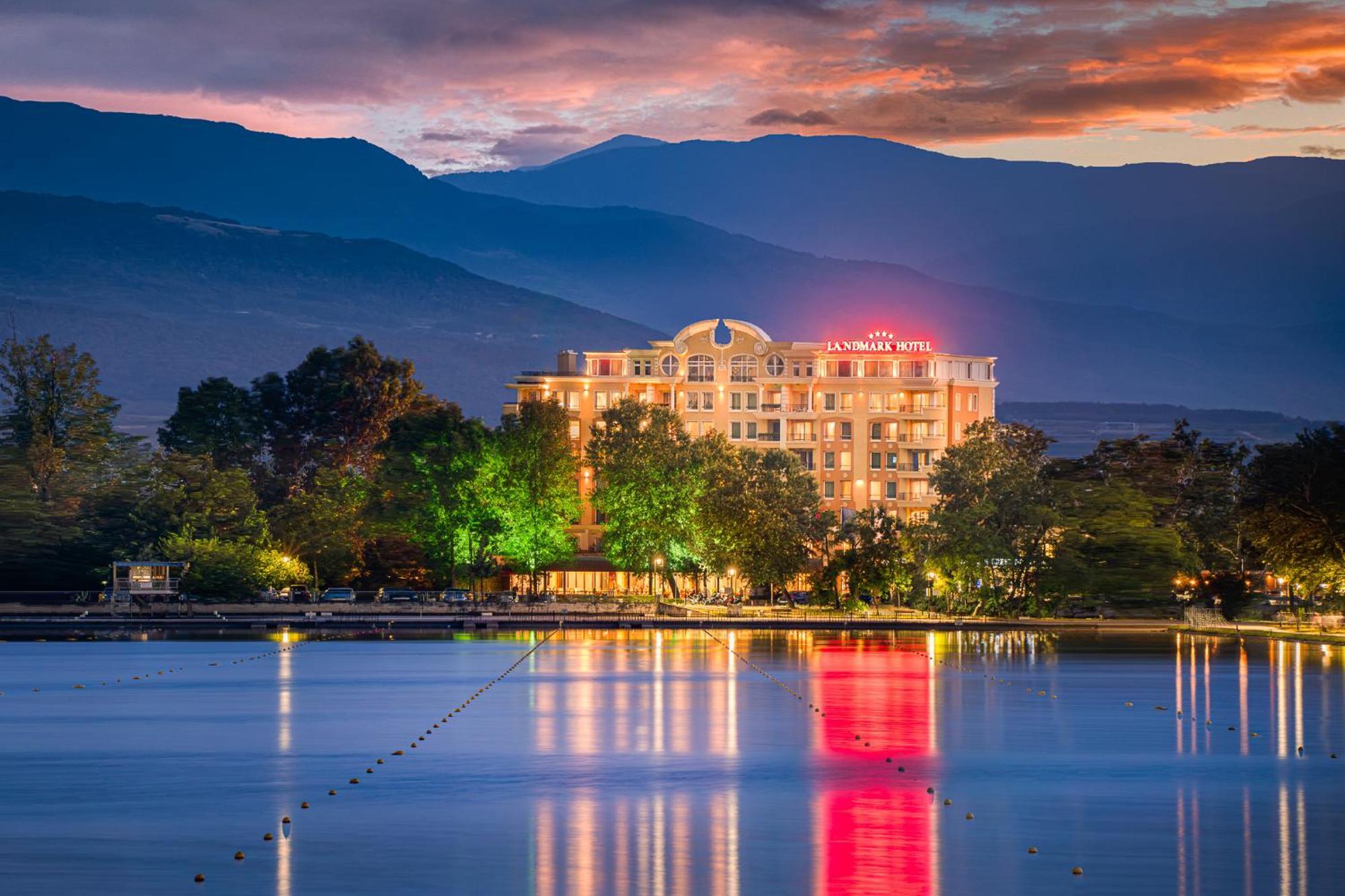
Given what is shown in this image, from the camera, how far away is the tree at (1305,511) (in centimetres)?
10800

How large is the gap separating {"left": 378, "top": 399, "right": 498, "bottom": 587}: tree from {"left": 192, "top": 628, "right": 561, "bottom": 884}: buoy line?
2212 inches

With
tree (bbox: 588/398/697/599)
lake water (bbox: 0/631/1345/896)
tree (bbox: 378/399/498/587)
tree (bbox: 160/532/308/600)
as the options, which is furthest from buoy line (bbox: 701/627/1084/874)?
tree (bbox: 378/399/498/587)

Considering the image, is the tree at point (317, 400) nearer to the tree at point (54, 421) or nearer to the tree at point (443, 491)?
the tree at point (443, 491)

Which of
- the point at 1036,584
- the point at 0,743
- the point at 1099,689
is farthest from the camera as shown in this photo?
the point at 1036,584

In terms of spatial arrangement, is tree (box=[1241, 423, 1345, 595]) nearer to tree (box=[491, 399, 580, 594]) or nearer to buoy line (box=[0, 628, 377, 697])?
buoy line (box=[0, 628, 377, 697])

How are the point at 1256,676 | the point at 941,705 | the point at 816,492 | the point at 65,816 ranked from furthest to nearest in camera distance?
the point at 816,492, the point at 1256,676, the point at 941,705, the point at 65,816

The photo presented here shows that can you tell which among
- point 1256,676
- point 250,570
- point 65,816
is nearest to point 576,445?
point 250,570

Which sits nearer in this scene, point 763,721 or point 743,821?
point 743,821

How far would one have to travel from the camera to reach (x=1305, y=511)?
10962 centimetres

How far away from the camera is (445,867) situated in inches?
1196

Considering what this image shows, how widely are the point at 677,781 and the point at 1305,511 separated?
76784mm

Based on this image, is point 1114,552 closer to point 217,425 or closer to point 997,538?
point 997,538

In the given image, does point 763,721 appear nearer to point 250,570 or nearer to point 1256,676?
point 1256,676

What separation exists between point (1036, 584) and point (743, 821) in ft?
335
